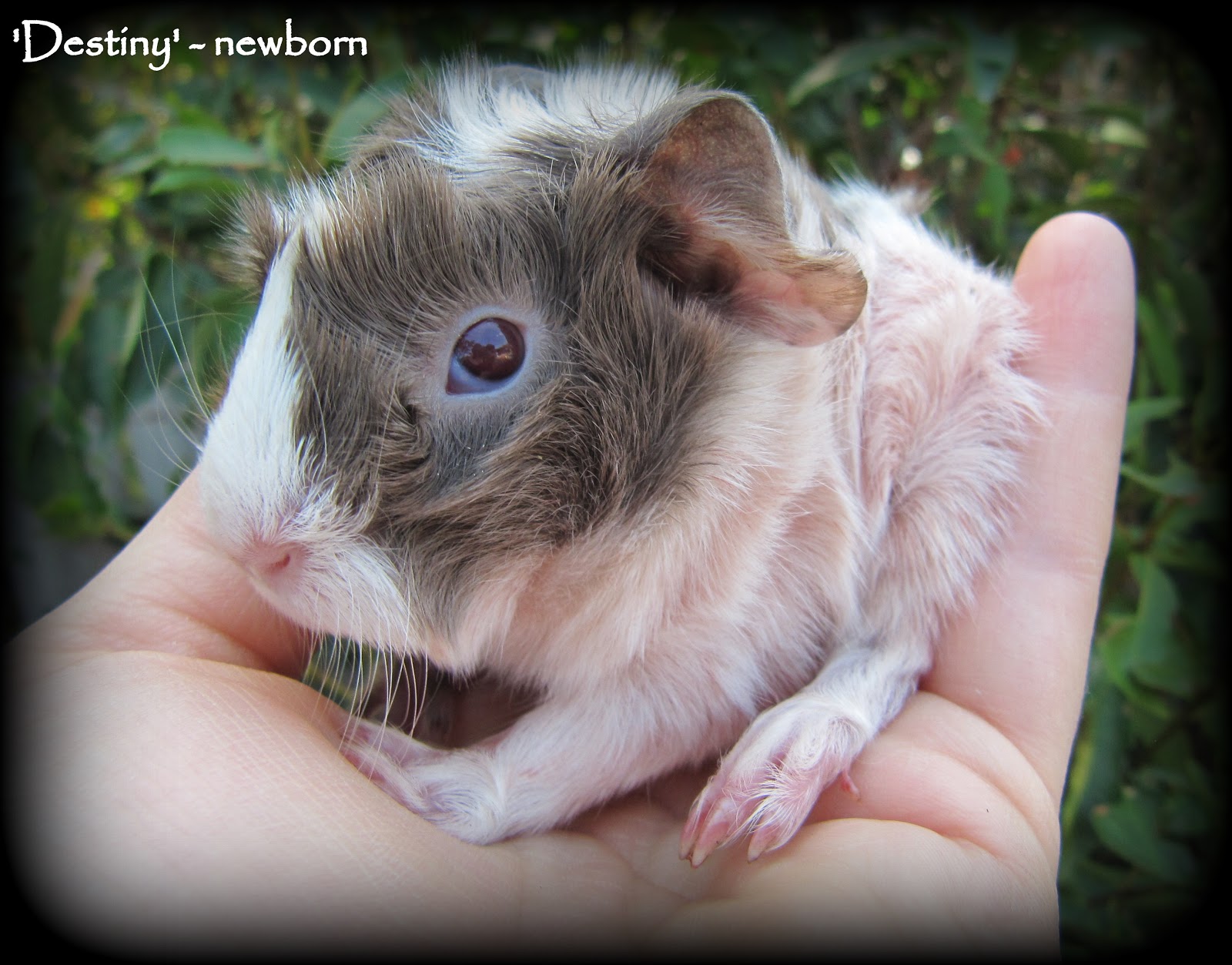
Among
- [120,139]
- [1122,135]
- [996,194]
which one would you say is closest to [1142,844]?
[996,194]

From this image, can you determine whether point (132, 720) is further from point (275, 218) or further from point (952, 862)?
point (952, 862)

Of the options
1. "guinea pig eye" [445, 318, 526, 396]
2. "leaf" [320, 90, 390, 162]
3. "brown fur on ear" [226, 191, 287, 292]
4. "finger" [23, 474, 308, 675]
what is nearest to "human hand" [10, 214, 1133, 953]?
"finger" [23, 474, 308, 675]

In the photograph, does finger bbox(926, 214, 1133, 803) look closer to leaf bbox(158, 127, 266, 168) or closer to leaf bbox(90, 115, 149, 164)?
leaf bbox(158, 127, 266, 168)

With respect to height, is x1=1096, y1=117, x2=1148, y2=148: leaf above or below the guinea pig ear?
above

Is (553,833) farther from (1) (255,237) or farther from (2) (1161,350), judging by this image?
(2) (1161,350)

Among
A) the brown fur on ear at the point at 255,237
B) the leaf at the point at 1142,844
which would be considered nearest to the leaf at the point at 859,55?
the brown fur on ear at the point at 255,237

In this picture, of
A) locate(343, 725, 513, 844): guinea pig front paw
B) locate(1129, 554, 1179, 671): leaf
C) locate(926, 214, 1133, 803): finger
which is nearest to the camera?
locate(343, 725, 513, 844): guinea pig front paw

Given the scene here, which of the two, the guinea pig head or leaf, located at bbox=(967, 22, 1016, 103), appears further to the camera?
leaf, located at bbox=(967, 22, 1016, 103)
